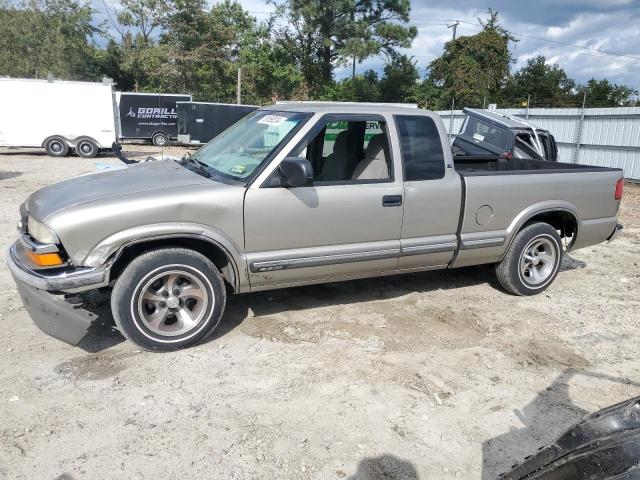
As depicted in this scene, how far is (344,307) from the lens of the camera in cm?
487

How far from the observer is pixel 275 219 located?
3.93 metres

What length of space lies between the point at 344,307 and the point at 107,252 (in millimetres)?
2318

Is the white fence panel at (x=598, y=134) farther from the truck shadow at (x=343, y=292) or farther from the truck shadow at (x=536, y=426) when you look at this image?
the truck shadow at (x=536, y=426)

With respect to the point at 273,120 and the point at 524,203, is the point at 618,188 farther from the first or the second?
the point at 273,120

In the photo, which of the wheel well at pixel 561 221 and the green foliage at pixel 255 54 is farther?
the green foliage at pixel 255 54

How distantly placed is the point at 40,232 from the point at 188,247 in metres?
1.03

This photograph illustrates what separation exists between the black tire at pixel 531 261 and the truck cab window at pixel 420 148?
1320 millimetres

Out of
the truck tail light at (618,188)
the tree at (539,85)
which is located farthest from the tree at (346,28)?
the truck tail light at (618,188)

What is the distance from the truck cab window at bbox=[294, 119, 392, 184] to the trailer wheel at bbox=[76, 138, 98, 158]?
1765 cm

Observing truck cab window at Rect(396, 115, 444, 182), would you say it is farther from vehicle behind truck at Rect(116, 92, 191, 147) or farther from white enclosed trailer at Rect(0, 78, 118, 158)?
vehicle behind truck at Rect(116, 92, 191, 147)

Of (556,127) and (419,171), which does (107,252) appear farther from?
(556,127)

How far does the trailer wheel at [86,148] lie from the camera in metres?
19.3

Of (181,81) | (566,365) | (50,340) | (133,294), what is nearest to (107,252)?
(133,294)

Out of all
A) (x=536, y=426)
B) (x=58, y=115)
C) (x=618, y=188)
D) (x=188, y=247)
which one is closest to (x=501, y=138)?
(x=618, y=188)
